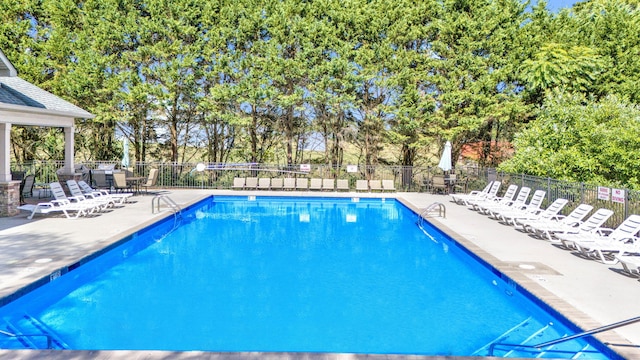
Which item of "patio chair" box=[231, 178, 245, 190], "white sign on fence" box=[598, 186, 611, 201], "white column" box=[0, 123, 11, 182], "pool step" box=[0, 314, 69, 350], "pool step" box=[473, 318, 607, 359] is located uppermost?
"white column" box=[0, 123, 11, 182]

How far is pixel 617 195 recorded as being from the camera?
9.90 m

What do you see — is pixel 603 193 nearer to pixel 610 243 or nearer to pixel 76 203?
pixel 610 243

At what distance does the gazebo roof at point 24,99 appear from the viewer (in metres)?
11.6

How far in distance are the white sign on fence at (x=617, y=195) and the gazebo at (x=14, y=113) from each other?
14358 millimetres

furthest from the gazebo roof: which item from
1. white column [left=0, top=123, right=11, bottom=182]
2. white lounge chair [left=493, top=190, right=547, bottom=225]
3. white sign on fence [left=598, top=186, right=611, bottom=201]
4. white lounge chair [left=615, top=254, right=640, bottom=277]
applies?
white sign on fence [left=598, top=186, right=611, bottom=201]

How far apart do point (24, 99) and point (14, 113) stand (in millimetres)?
672

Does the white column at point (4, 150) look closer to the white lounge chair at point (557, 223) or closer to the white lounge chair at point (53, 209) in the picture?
the white lounge chair at point (53, 209)

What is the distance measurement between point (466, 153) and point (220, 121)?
13204mm

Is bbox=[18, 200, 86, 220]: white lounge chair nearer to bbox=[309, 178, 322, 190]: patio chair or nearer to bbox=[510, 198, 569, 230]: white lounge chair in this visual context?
bbox=[309, 178, 322, 190]: patio chair

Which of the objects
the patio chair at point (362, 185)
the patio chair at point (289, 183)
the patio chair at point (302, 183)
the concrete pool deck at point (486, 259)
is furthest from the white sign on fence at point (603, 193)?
the patio chair at point (289, 183)

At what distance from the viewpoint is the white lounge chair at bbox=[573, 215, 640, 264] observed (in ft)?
25.8

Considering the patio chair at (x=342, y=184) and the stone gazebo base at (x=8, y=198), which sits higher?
the patio chair at (x=342, y=184)

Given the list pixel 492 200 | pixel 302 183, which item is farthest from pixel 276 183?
pixel 492 200

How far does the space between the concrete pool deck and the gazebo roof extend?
9.54ft
